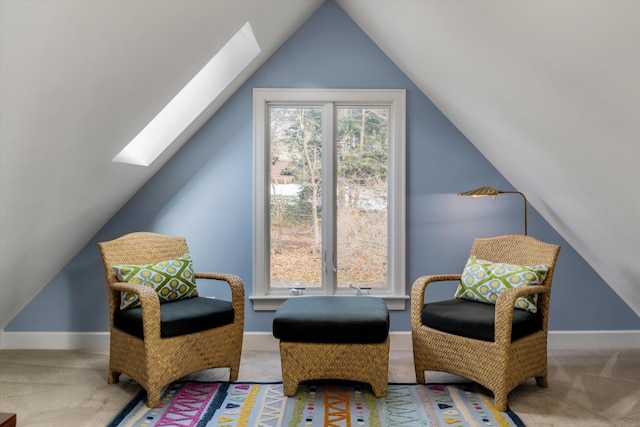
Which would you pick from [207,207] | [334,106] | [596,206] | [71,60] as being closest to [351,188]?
[334,106]

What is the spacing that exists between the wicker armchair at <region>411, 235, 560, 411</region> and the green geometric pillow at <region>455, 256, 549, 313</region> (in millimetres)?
47

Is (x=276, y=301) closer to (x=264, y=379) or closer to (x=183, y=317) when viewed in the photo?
(x=264, y=379)

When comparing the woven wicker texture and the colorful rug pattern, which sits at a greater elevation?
the woven wicker texture

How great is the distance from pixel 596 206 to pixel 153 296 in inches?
94.3

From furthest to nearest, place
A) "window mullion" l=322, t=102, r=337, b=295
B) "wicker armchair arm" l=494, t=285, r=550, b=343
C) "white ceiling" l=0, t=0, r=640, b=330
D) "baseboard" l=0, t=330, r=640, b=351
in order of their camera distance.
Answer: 1. "window mullion" l=322, t=102, r=337, b=295
2. "baseboard" l=0, t=330, r=640, b=351
3. "wicker armchair arm" l=494, t=285, r=550, b=343
4. "white ceiling" l=0, t=0, r=640, b=330

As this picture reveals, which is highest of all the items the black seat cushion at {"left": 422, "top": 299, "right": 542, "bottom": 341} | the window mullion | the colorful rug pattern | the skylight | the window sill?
the skylight

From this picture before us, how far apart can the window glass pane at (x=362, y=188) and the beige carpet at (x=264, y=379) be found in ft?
2.52

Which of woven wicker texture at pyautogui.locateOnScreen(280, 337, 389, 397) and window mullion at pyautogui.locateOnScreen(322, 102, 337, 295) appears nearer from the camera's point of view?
woven wicker texture at pyautogui.locateOnScreen(280, 337, 389, 397)

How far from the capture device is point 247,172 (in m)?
3.79

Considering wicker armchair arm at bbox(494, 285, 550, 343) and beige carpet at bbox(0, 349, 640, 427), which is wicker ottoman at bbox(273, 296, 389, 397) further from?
wicker armchair arm at bbox(494, 285, 550, 343)

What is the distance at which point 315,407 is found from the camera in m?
2.62

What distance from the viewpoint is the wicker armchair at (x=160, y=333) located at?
2.64 m

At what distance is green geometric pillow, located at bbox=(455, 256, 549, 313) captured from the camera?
285 cm

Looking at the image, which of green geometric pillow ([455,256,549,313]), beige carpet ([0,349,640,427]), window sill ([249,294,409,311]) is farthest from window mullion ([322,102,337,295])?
green geometric pillow ([455,256,549,313])
